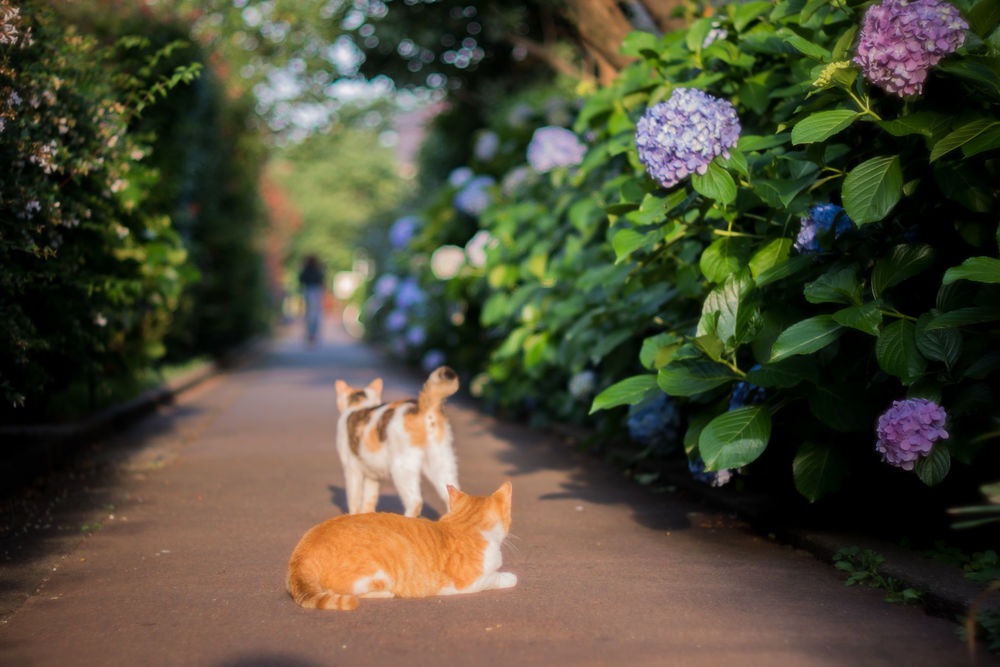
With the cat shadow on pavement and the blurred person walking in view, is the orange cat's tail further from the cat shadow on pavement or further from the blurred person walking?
the blurred person walking

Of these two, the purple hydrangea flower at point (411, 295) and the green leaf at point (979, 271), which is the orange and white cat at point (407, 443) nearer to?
the green leaf at point (979, 271)

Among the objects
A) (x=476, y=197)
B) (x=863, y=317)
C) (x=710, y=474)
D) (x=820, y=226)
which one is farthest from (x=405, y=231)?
(x=863, y=317)

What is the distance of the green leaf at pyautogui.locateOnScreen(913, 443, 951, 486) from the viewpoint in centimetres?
398

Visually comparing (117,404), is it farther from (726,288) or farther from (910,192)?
(910,192)

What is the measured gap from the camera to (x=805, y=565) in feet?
15.6

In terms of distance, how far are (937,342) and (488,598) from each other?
200 centimetres

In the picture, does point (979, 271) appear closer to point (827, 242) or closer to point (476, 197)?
point (827, 242)

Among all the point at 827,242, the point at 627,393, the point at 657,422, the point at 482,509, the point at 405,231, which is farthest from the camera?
the point at 405,231

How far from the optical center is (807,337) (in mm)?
4176

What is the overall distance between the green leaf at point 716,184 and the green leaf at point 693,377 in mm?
741

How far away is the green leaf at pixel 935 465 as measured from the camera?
13.1 ft

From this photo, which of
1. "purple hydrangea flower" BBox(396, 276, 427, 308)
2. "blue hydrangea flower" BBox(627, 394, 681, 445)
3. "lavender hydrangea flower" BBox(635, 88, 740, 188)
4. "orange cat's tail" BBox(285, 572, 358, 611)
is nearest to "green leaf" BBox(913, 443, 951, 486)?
"lavender hydrangea flower" BBox(635, 88, 740, 188)

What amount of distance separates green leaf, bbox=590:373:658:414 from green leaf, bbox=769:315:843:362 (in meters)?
0.83

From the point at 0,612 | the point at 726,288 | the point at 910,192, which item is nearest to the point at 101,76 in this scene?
the point at 0,612
